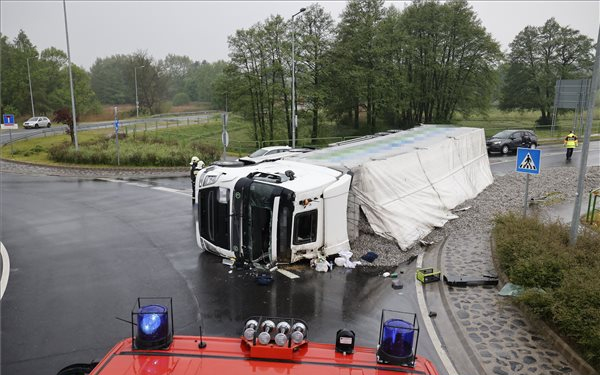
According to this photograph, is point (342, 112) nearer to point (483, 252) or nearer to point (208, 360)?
point (483, 252)

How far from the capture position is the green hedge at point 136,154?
25.8 m

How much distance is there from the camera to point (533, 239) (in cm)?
945

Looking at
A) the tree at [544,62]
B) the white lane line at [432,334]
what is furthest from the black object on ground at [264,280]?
the tree at [544,62]

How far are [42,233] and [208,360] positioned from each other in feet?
38.6

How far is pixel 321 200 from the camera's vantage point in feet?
34.0

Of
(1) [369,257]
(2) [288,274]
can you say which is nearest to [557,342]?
(1) [369,257]

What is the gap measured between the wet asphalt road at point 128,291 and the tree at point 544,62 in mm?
47492

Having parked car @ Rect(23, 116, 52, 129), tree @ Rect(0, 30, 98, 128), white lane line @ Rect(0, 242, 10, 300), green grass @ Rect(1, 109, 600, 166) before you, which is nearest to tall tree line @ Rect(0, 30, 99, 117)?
tree @ Rect(0, 30, 98, 128)

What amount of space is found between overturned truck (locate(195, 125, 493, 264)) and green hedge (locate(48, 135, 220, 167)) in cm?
1292

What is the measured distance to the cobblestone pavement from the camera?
21.6 feet

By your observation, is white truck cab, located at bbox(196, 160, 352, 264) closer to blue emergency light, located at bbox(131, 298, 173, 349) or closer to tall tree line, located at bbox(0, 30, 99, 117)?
blue emergency light, located at bbox(131, 298, 173, 349)

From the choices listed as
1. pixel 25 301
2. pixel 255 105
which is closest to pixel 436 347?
pixel 25 301

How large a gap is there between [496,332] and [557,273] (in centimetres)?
161

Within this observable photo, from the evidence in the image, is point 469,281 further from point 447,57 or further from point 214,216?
point 447,57
